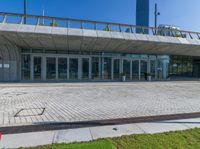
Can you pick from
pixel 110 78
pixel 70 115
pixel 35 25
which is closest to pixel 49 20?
pixel 35 25

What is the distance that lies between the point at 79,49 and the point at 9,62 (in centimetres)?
794

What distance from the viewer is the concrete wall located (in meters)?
17.2

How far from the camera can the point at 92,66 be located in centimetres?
2130

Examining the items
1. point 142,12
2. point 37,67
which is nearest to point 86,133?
point 37,67

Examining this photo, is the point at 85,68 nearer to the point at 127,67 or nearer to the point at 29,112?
the point at 127,67

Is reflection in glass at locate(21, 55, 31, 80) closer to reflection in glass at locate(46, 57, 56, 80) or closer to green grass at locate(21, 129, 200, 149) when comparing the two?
reflection in glass at locate(46, 57, 56, 80)

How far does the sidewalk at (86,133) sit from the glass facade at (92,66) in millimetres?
16403

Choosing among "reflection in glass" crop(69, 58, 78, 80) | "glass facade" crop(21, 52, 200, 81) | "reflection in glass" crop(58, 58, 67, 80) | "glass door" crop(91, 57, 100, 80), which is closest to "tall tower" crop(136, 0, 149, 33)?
"glass facade" crop(21, 52, 200, 81)

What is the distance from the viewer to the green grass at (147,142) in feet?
11.6

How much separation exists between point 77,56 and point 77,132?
1698 cm

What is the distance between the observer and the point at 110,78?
22250 mm

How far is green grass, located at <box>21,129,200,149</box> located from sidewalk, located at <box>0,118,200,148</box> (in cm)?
26

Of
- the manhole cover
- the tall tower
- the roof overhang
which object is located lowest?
the manhole cover

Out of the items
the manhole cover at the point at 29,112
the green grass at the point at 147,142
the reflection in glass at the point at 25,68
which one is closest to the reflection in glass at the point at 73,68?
the reflection in glass at the point at 25,68
